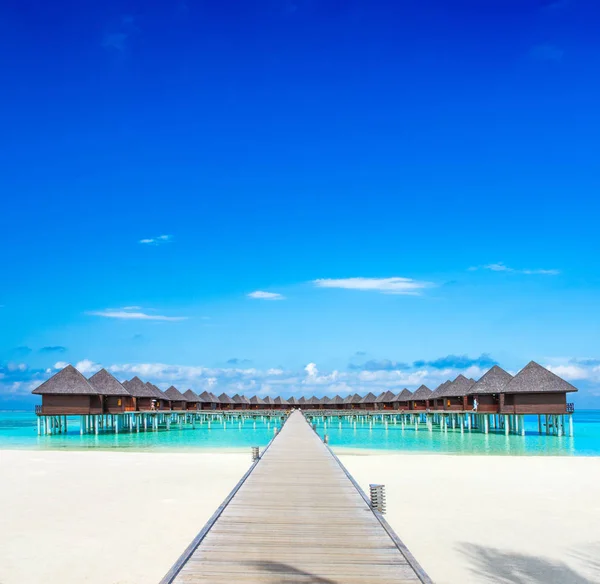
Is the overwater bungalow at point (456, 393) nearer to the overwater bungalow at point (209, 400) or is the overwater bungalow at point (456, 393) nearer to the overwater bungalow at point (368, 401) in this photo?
the overwater bungalow at point (368, 401)

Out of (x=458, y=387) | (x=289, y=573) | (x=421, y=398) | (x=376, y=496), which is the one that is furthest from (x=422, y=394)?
(x=289, y=573)

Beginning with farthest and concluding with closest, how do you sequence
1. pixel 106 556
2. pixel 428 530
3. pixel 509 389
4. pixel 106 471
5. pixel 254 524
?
pixel 509 389, pixel 106 471, pixel 428 530, pixel 106 556, pixel 254 524

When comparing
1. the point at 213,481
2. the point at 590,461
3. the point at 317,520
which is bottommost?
the point at 590,461

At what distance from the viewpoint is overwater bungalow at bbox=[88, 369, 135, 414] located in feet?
138

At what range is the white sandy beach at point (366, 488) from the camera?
27.4 ft

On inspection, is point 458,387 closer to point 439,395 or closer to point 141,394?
point 439,395

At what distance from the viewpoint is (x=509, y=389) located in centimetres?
3762

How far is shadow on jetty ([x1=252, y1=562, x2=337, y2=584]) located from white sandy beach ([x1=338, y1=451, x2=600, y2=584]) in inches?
120

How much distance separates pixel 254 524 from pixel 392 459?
649 inches

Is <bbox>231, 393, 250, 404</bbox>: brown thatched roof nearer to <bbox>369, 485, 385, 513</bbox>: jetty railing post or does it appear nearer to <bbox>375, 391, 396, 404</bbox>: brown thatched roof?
<bbox>375, 391, 396, 404</bbox>: brown thatched roof

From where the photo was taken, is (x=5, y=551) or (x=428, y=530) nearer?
(x=5, y=551)

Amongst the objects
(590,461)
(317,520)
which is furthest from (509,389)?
(317,520)

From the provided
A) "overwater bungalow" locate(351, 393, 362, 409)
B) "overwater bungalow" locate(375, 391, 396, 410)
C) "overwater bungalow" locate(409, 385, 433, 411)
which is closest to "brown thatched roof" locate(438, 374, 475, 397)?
"overwater bungalow" locate(409, 385, 433, 411)

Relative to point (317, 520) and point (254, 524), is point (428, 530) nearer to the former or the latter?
point (317, 520)
